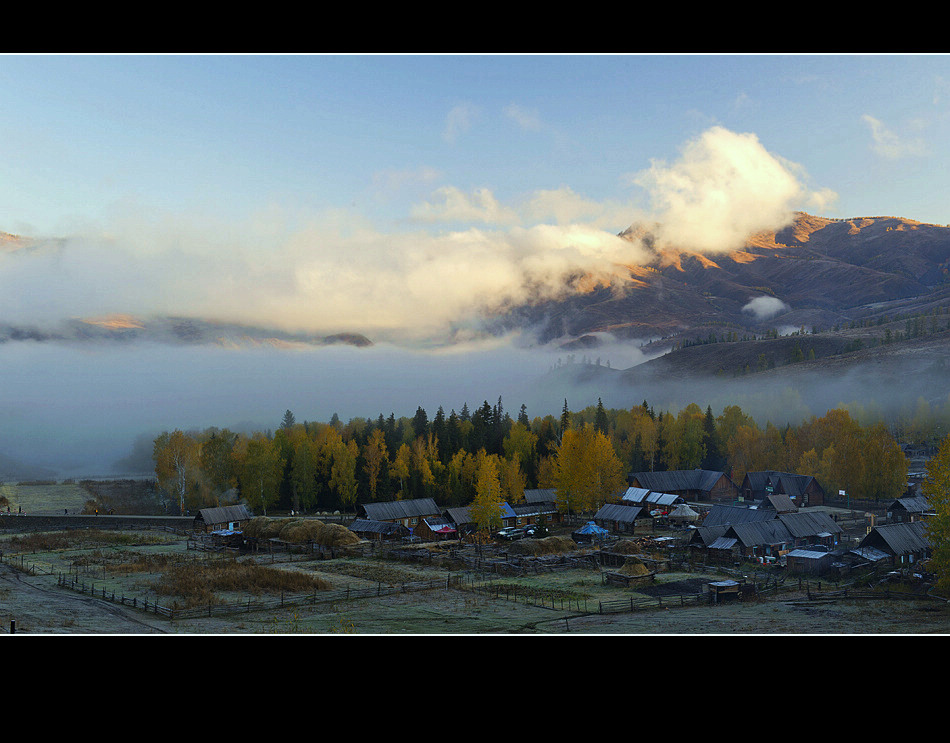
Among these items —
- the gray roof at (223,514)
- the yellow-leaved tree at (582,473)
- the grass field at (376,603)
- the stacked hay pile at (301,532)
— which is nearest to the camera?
the grass field at (376,603)

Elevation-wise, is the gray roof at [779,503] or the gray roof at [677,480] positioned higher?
the gray roof at [677,480]

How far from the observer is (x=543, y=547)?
55438 millimetres

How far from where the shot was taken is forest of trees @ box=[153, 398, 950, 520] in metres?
76.1

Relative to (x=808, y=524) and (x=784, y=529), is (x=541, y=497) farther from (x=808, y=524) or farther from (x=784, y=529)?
(x=808, y=524)

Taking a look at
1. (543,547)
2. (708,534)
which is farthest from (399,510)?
(708,534)

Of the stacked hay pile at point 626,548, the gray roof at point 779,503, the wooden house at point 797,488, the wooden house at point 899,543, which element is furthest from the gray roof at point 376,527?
the wooden house at point 797,488

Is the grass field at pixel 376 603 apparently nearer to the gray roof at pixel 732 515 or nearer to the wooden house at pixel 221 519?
the gray roof at pixel 732 515

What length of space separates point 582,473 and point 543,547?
752 inches

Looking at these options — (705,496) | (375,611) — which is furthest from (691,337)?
(375,611)

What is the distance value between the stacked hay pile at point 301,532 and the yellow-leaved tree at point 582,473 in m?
24.4

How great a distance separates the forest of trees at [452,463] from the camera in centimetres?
7606

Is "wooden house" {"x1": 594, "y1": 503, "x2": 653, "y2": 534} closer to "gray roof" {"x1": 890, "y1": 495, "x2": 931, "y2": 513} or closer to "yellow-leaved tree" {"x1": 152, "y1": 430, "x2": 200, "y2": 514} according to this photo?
"gray roof" {"x1": 890, "y1": 495, "x2": 931, "y2": 513}

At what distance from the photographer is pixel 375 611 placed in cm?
3447

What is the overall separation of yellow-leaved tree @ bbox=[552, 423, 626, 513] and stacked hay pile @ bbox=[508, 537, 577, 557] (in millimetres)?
16304
